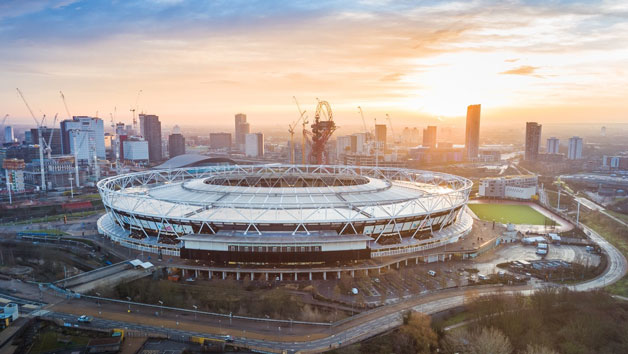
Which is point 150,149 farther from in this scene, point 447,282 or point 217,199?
point 447,282

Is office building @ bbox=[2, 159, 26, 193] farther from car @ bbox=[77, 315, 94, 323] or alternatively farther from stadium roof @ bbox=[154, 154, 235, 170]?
car @ bbox=[77, 315, 94, 323]

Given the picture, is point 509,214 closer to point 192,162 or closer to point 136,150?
point 192,162

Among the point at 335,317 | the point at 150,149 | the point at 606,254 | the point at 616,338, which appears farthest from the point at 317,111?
the point at 150,149

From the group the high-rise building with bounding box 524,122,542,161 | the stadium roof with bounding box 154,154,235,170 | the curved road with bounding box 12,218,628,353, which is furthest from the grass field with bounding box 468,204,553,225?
the high-rise building with bounding box 524,122,542,161

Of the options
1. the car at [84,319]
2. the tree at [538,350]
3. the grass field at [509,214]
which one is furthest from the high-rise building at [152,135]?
the tree at [538,350]

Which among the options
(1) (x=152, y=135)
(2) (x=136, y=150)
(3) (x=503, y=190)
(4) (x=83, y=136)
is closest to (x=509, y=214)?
(3) (x=503, y=190)

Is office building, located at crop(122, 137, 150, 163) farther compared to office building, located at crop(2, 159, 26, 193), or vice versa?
office building, located at crop(122, 137, 150, 163)
